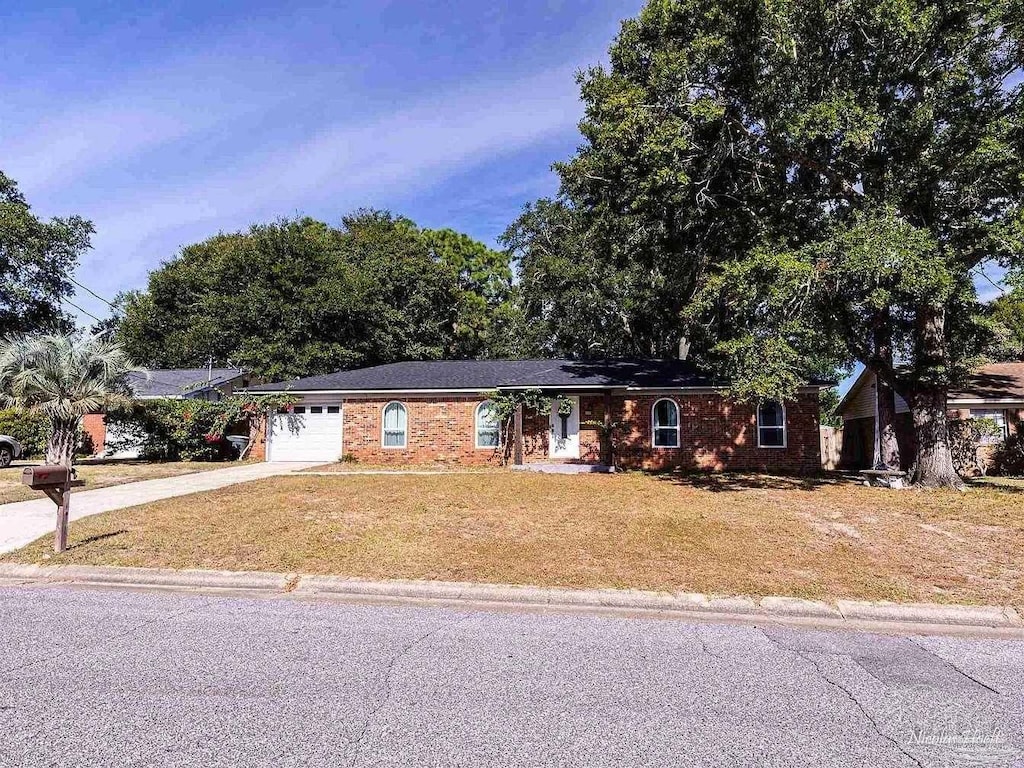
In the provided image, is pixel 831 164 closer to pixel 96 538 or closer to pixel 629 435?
pixel 629 435

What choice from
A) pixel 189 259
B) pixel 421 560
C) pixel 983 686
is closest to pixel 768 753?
pixel 983 686

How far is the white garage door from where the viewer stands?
2073 centimetres

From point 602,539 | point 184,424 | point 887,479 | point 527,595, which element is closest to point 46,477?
point 527,595

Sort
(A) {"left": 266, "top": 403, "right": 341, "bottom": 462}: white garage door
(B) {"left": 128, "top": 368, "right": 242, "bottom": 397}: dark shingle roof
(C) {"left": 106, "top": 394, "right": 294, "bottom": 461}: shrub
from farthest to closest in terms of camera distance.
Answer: (B) {"left": 128, "top": 368, "right": 242, "bottom": 397}: dark shingle roof → (A) {"left": 266, "top": 403, "right": 341, "bottom": 462}: white garage door → (C) {"left": 106, "top": 394, "right": 294, "bottom": 461}: shrub

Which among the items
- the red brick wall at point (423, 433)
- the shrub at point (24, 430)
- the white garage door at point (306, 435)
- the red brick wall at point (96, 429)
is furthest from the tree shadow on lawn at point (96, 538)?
the red brick wall at point (96, 429)

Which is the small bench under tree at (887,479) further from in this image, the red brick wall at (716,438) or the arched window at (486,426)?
the arched window at (486,426)

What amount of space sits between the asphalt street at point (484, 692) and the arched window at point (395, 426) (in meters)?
14.6

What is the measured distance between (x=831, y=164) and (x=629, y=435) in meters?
9.16

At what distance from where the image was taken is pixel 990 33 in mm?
11219

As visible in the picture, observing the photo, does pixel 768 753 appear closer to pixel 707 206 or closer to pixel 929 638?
pixel 929 638

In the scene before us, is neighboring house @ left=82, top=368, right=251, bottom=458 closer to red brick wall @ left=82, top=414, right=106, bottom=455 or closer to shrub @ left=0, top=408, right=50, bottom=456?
red brick wall @ left=82, top=414, right=106, bottom=455

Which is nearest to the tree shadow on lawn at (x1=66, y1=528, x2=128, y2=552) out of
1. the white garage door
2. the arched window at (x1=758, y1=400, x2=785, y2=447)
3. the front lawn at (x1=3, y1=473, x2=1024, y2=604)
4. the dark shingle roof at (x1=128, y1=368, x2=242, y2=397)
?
the front lawn at (x1=3, y1=473, x2=1024, y2=604)

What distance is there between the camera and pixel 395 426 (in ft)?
65.2

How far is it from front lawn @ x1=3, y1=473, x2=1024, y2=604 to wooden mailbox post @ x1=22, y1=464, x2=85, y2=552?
21cm
